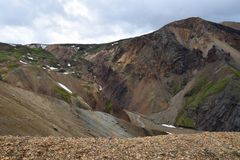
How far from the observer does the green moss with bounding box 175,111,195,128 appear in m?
181

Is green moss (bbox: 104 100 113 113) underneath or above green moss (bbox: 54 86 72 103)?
underneath

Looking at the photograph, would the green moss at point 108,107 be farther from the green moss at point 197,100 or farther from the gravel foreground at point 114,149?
the gravel foreground at point 114,149

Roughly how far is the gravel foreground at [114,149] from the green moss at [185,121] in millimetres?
153669

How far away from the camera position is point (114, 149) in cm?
2422

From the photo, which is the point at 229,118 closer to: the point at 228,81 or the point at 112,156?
the point at 228,81

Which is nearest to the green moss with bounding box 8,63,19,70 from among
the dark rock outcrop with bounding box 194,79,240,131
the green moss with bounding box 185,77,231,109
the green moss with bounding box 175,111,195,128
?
the green moss with bounding box 175,111,195,128

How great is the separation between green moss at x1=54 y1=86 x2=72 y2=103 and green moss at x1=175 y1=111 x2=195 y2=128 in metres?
74.6

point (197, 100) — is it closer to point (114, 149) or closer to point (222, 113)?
point (222, 113)

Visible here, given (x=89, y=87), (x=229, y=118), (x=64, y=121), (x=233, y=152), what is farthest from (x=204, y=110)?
(x=233, y=152)

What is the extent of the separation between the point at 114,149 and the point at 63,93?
8898 centimetres

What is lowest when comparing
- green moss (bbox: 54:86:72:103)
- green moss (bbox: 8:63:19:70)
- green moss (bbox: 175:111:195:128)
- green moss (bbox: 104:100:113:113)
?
green moss (bbox: 175:111:195:128)

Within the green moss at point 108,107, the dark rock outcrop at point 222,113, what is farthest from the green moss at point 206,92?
the green moss at point 108,107

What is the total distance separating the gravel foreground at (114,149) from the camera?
22.4m

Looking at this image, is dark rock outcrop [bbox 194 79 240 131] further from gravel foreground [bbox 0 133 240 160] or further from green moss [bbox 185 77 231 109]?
gravel foreground [bbox 0 133 240 160]
